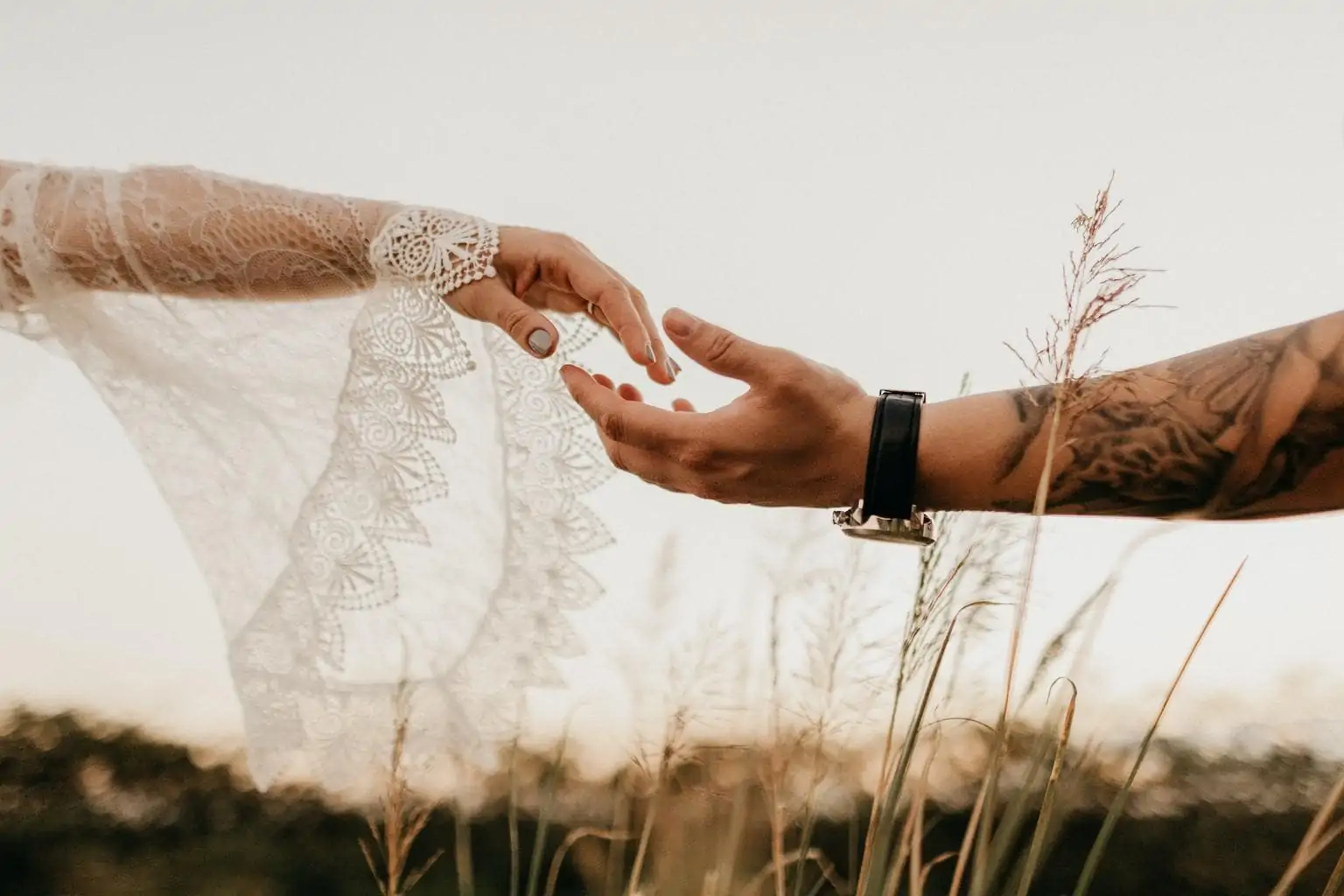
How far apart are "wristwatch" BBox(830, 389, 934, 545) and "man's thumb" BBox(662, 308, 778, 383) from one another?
0.18 meters

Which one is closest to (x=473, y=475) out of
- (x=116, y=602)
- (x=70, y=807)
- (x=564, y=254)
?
(x=564, y=254)

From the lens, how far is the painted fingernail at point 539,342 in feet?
5.33

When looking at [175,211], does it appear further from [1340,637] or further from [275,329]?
[1340,637]

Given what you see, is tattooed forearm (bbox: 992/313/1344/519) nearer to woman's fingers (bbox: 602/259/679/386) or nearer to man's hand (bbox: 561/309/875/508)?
man's hand (bbox: 561/309/875/508)

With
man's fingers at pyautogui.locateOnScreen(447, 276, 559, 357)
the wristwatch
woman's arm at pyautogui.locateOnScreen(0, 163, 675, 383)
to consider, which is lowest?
the wristwatch

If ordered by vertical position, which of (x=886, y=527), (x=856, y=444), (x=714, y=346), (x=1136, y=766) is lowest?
(x=1136, y=766)

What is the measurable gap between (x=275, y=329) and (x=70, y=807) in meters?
10.0

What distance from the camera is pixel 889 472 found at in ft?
4.41

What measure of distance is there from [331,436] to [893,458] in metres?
0.98

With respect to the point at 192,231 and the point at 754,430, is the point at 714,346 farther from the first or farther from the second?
the point at 192,231

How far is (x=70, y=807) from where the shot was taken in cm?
973

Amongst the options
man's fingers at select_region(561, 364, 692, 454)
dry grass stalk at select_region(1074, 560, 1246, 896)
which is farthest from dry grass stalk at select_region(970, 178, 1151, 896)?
man's fingers at select_region(561, 364, 692, 454)

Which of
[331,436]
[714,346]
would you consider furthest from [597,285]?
[331,436]

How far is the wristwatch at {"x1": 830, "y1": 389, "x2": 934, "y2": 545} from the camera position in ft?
4.34
